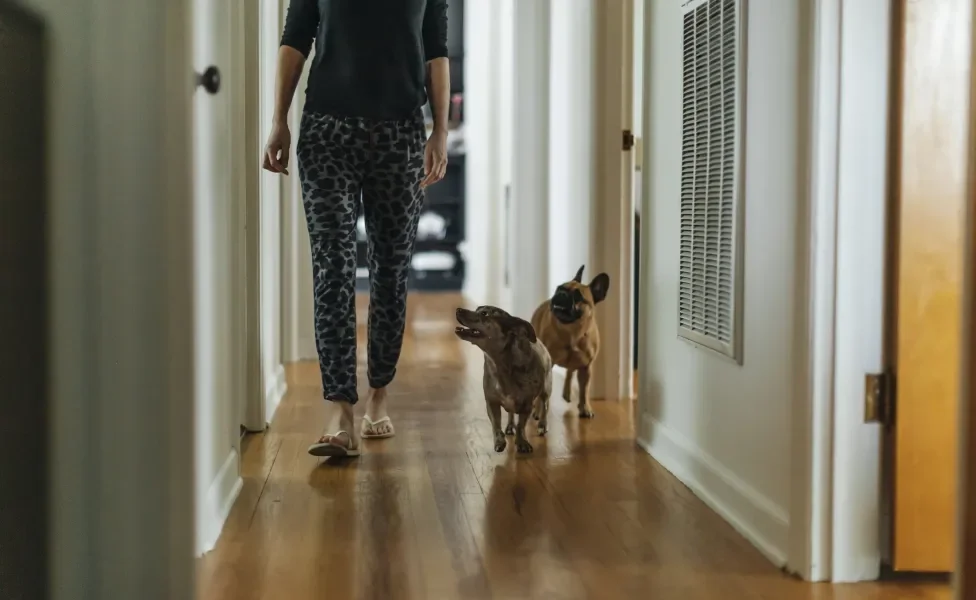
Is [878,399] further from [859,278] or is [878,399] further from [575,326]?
[575,326]

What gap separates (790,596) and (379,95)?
139cm

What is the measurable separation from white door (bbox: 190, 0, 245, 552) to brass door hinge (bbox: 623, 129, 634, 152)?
139 cm

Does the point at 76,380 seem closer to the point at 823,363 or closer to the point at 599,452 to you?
the point at 823,363

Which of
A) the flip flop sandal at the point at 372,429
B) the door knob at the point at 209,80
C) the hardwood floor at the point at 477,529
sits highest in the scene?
the door knob at the point at 209,80

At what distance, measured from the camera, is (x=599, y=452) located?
8.08ft

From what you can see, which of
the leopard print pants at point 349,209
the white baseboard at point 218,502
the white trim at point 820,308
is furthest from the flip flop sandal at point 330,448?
the white trim at point 820,308

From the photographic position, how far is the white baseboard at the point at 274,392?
284 centimetres

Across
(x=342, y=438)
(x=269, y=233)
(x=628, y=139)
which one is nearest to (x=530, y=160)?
(x=628, y=139)

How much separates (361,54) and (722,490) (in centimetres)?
123

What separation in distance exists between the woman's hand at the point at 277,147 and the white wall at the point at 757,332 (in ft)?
2.93

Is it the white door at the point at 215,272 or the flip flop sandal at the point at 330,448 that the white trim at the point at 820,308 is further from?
Result: the flip flop sandal at the point at 330,448

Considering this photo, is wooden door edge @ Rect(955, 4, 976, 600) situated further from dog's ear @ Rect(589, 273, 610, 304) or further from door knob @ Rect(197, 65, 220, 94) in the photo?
dog's ear @ Rect(589, 273, 610, 304)

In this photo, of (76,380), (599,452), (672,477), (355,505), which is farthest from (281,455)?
(76,380)

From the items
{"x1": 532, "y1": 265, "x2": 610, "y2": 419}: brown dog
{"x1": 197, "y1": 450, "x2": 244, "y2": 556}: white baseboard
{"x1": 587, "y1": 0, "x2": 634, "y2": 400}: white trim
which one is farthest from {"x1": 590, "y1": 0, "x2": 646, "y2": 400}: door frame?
{"x1": 197, "y1": 450, "x2": 244, "y2": 556}: white baseboard
